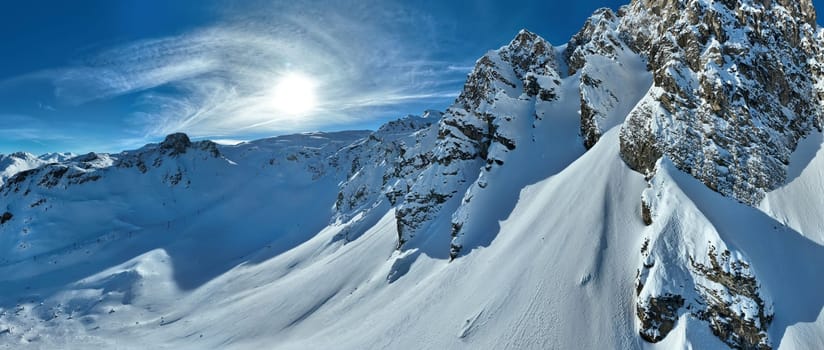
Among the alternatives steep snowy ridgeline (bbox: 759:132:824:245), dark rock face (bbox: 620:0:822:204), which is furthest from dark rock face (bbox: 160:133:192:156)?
steep snowy ridgeline (bbox: 759:132:824:245)

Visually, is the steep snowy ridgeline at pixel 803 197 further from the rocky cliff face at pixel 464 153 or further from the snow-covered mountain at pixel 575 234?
the rocky cliff face at pixel 464 153

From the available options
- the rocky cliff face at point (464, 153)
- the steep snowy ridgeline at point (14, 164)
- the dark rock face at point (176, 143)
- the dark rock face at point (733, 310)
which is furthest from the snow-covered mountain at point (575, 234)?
the steep snowy ridgeline at point (14, 164)

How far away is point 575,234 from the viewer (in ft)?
78.2

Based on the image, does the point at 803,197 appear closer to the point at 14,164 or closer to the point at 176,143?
the point at 176,143

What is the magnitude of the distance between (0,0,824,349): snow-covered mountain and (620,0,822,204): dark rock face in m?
0.12

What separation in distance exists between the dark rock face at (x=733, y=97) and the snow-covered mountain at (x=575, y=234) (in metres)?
0.12

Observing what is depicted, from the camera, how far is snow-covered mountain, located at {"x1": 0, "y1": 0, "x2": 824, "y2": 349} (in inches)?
730

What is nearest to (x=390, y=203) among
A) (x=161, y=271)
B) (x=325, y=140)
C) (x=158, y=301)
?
(x=158, y=301)

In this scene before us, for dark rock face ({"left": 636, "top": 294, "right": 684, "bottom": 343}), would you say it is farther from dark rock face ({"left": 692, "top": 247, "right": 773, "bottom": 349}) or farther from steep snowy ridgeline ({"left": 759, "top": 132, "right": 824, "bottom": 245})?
steep snowy ridgeline ({"left": 759, "top": 132, "right": 824, "bottom": 245})

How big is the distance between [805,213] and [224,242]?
82.2m

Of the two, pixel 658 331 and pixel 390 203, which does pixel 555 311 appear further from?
pixel 390 203

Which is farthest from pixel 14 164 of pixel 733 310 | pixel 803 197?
pixel 803 197

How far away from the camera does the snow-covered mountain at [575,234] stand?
18547mm

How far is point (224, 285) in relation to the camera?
159 ft
